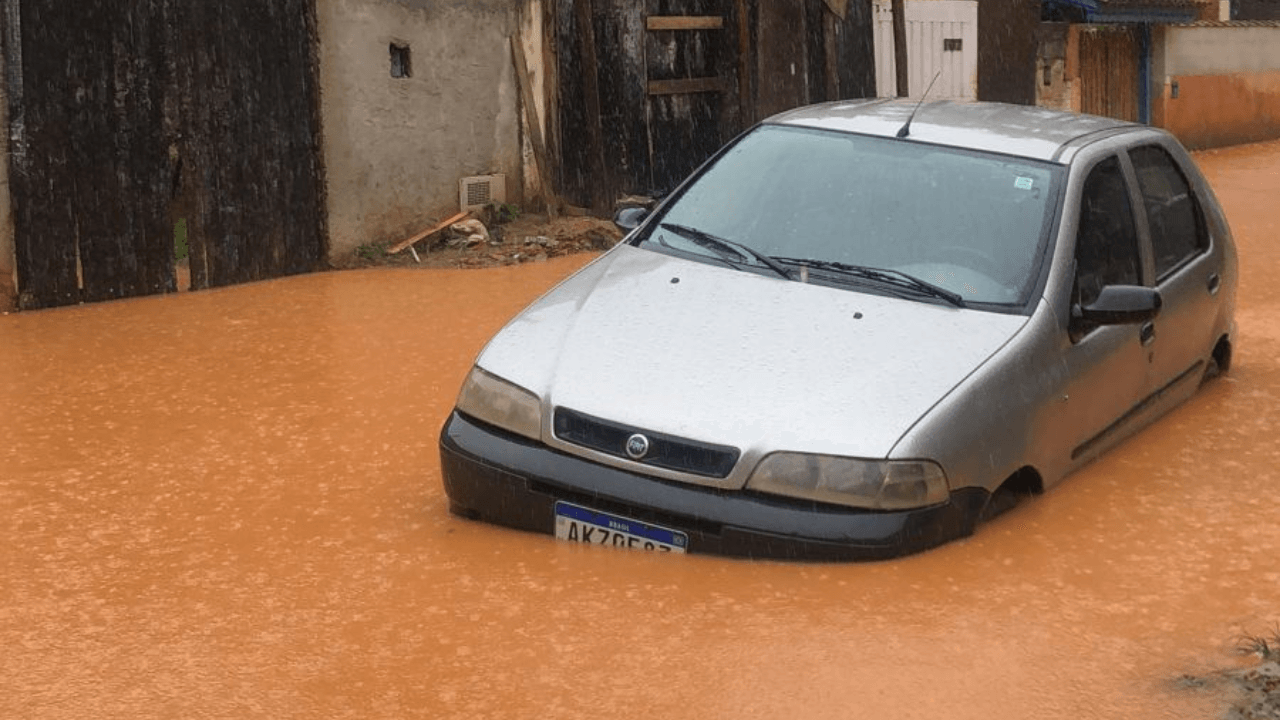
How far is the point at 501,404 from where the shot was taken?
20.6 ft

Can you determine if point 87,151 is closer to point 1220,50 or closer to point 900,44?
point 900,44

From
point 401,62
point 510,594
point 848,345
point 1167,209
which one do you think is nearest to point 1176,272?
point 1167,209

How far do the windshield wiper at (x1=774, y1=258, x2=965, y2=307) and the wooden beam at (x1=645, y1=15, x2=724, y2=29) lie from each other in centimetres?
927

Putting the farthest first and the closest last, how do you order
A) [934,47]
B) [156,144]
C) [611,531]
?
1. [934,47]
2. [156,144]
3. [611,531]

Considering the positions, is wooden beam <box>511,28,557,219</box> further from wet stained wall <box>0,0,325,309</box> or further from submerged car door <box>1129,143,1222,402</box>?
submerged car door <box>1129,143,1222,402</box>

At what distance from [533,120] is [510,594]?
9.37 meters

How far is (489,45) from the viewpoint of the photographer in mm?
14516

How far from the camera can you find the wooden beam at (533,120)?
14719 millimetres

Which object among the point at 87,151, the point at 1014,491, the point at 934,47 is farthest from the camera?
the point at 934,47

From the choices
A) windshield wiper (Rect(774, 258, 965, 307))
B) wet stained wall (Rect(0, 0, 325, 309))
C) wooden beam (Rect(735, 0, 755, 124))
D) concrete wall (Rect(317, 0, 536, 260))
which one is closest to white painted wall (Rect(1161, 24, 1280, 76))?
wooden beam (Rect(735, 0, 755, 124))

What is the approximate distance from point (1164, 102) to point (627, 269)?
786 inches

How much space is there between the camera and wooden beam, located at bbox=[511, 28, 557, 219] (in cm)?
1472

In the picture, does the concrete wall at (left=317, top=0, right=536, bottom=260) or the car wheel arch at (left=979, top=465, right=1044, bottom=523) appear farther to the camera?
the concrete wall at (left=317, top=0, right=536, bottom=260)

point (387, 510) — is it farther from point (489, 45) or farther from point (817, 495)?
point (489, 45)
